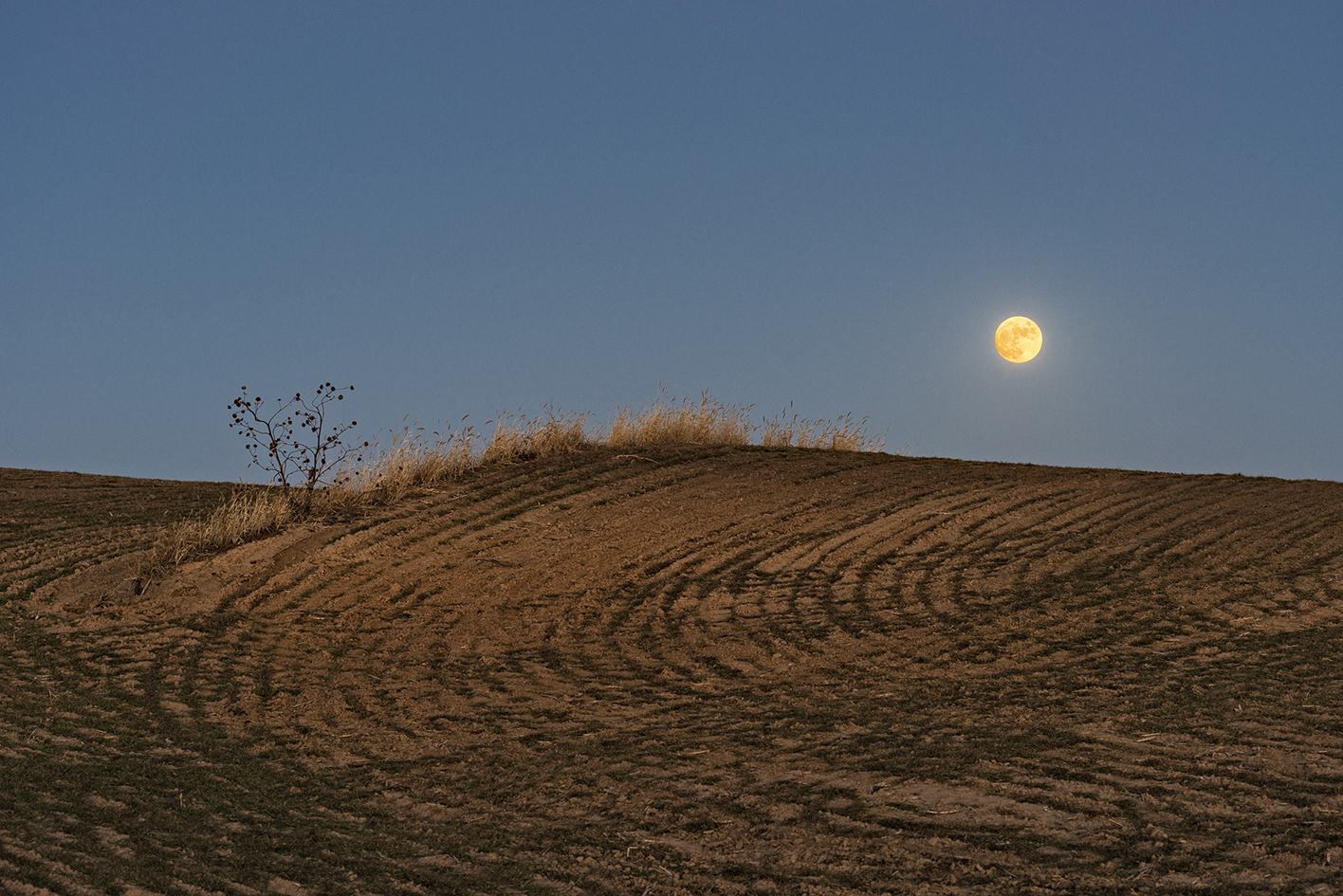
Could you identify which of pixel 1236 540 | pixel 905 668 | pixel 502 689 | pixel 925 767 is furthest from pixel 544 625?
pixel 1236 540

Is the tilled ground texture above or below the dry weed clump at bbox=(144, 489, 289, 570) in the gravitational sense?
below

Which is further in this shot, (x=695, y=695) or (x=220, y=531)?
(x=220, y=531)

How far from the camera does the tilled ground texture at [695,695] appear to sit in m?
3.38

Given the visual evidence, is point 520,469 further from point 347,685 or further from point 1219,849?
point 1219,849

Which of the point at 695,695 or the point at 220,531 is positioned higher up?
the point at 220,531

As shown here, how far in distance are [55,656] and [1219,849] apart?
6558mm

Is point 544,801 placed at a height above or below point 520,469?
below

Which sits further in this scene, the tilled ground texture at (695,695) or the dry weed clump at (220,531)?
the dry weed clump at (220,531)

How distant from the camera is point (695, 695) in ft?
18.1

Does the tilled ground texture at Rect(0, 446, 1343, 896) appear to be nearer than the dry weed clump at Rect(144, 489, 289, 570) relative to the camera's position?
Yes

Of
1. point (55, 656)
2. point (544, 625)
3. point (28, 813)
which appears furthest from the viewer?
point (544, 625)

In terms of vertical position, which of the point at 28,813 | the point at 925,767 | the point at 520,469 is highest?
the point at 520,469

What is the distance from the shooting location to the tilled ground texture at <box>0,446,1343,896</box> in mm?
3383

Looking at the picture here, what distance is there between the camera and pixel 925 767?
405 centimetres
